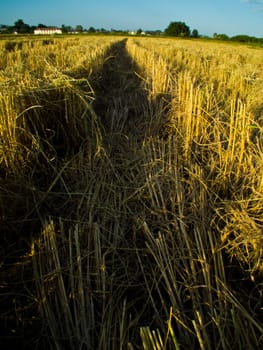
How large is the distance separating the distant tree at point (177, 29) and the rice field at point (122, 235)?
6323 centimetres

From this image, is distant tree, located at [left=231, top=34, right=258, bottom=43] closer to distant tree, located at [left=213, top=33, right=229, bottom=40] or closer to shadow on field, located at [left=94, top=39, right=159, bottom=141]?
distant tree, located at [left=213, top=33, right=229, bottom=40]

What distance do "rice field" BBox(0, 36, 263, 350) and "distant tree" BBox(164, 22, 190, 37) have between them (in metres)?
63.2

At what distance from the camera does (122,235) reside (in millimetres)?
1437

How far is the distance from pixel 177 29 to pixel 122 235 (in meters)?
65.6

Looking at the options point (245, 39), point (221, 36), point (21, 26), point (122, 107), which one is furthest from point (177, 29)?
point (122, 107)

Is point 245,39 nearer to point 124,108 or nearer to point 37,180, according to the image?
point 124,108

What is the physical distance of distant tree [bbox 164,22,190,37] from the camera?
191ft

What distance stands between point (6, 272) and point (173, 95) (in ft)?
8.47

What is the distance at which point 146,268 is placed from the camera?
4.19 ft

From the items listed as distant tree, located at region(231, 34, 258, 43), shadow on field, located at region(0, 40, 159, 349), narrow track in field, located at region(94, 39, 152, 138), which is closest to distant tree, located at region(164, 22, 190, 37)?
distant tree, located at region(231, 34, 258, 43)

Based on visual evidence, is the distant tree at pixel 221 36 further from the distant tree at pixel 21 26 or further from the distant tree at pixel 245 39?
the distant tree at pixel 21 26

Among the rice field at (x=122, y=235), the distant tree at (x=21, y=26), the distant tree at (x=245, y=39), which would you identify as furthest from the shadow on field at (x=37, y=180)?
the distant tree at (x=21, y=26)

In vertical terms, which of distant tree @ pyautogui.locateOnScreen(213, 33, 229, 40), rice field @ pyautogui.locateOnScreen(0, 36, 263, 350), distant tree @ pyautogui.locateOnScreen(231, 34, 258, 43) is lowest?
rice field @ pyautogui.locateOnScreen(0, 36, 263, 350)

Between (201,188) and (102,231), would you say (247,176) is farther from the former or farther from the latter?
(102,231)
